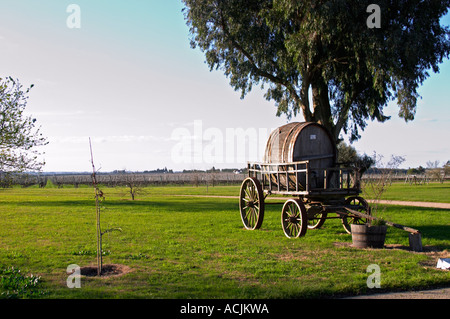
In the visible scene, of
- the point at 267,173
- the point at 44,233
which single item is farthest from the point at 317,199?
the point at 44,233

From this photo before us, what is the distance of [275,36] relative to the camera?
2066 cm

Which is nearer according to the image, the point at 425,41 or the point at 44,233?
the point at 44,233

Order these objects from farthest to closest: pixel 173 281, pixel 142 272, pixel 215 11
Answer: pixel 215 11, pixel 142 272, pixel 173 281

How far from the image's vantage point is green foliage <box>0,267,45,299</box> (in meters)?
6.07

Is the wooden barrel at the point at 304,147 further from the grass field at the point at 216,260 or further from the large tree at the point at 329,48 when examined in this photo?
the large tree at the point at 329,48

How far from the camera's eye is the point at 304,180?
12117mm

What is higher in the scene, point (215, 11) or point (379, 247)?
point (215, 11)

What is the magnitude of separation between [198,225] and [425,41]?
12.0 m

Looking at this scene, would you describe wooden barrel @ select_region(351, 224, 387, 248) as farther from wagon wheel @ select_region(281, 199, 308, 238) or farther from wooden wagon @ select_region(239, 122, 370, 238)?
wagon wheel @ select_region(281, 199, 308, 238)

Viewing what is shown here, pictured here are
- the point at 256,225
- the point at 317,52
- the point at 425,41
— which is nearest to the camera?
the point at 256,225

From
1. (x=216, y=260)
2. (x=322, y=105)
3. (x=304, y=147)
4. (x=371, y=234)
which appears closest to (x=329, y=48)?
(x=322, y=105)

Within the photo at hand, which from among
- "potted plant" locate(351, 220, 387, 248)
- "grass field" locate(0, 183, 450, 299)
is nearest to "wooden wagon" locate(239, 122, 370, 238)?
"grass field" locate(0, 183, 450, 299)

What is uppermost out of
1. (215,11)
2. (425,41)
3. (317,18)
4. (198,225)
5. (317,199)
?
(215,11)

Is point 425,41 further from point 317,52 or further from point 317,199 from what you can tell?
point 317,199
